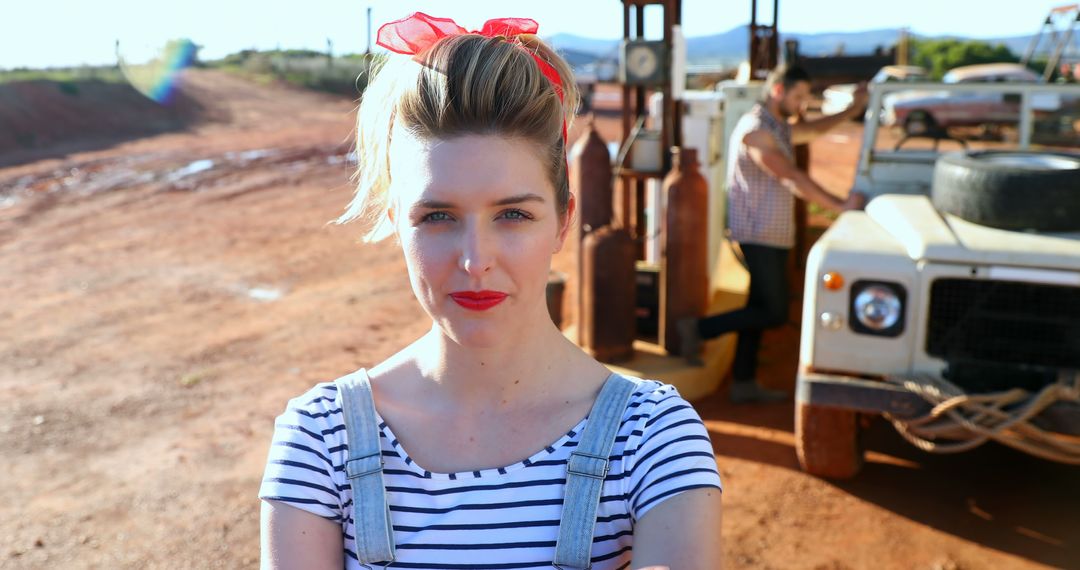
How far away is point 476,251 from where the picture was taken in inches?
56.0

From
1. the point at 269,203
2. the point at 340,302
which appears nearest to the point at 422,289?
the point at 340,302

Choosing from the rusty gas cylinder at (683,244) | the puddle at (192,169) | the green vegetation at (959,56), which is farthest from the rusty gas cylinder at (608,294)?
the green vegetation at (959,56)

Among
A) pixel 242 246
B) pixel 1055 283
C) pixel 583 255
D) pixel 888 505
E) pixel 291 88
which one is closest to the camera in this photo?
pixel 1055 283

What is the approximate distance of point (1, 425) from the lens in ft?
18.5

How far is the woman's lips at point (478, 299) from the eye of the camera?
1.45 m

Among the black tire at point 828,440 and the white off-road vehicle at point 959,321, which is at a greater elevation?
the white off-road vehicle at point 959,321

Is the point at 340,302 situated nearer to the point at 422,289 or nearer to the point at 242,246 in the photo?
the point at 242,246

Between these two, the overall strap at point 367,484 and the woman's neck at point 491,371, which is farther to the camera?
the woman's neck at point 491,371

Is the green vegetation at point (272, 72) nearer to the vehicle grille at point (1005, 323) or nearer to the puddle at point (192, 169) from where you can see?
the puddle at point (192, 169)

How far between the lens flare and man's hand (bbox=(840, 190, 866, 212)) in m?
25.2

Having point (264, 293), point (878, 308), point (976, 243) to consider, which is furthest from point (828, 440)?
point (264, 293)

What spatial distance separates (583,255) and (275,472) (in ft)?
13.5

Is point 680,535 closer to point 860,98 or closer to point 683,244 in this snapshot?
point 683,244

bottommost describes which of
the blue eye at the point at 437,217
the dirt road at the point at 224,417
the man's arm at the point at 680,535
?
the dirt road at the point at 224,417
